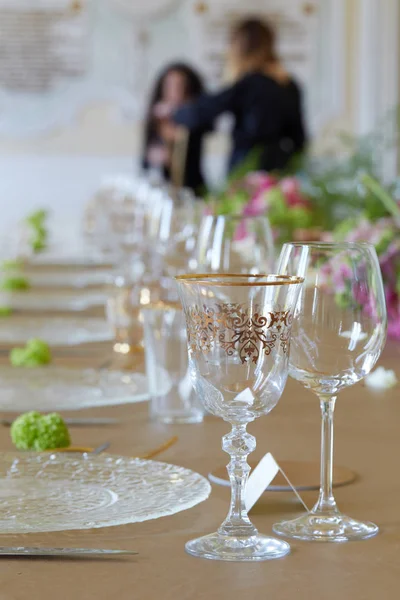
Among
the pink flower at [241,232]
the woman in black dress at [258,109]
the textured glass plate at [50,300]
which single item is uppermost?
the woman in black dress at [258,109]

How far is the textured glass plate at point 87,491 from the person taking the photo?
0.75 m

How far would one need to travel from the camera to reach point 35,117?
25.2 ft

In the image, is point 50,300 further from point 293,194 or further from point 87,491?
point 87,491

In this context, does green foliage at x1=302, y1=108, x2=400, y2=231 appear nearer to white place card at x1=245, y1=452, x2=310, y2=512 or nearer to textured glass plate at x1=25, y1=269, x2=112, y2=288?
textured glass plate at x1=25, y1=269, x2=112, y2=288

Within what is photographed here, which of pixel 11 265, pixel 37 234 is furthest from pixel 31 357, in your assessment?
pixel 37 234

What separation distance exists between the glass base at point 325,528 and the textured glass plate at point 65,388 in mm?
481

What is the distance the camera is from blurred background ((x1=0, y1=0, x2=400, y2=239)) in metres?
7.65

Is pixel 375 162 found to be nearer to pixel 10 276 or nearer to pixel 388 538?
pixel 10 276

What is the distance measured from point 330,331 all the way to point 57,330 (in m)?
1.14

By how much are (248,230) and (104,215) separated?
1851 mm

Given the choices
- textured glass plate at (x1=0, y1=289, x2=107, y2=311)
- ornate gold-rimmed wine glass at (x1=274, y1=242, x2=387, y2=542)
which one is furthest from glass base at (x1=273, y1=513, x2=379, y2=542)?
textured glass plate at (x1=0, y1=289, x2=107, y2=311)

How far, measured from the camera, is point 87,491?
837 mm

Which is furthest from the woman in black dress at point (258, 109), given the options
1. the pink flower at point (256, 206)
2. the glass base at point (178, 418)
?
the glass base at point (178, 418)

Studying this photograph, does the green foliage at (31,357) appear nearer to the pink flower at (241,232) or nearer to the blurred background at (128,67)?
the pink flower at (241,232)
